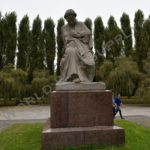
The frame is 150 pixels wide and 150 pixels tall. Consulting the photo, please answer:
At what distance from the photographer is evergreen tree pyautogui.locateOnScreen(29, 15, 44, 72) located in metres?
33.4

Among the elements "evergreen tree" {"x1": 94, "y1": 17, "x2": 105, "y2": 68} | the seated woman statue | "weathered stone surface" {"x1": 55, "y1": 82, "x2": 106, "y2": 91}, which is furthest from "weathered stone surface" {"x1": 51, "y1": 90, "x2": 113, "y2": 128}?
"evergreen tree" {"x1": 94, "y1": 17, "x2": 105, "y2": 68}

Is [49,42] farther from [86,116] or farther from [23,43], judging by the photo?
[86,116]

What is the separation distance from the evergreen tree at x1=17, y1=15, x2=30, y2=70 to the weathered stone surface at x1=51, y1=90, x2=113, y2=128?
27477 millimetres

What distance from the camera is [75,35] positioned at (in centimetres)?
766

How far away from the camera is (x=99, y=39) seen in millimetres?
34781

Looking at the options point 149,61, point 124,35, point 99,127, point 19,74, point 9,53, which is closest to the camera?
point 99,127

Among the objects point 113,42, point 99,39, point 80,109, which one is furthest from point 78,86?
point 99,39

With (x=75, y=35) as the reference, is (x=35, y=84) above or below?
below

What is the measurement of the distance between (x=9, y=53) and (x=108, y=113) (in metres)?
28.0

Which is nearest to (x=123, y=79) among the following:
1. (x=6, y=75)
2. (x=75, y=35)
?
(x=6, y=75)

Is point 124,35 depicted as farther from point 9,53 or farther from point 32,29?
point 9,53

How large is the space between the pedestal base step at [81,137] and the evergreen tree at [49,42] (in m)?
27.9

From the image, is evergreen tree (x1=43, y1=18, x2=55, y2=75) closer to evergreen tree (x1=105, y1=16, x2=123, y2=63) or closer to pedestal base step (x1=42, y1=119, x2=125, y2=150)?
evergreen tree (x1=105, y1=16, x2=123, y2=63)

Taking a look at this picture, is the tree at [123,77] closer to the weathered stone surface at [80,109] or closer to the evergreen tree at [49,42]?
the evergreen tree at [49,42]
